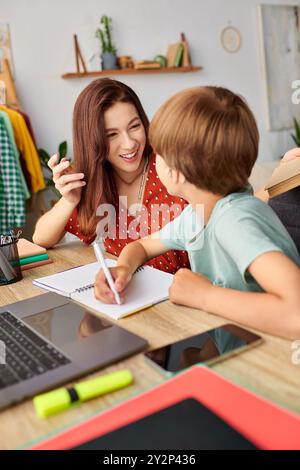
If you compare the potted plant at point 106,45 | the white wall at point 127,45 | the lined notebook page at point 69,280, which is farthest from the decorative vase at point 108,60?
the lined notebook page at point 69,280

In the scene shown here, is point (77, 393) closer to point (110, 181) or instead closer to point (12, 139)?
point (110, 181)

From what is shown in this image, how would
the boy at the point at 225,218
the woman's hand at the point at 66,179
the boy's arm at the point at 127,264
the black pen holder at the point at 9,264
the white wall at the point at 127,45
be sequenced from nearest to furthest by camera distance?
1. the boy at the point at 225,218
2. the boy's arm at the point at 127,264
3. the black pen holder at the point at 9,264
4. the woman's hand at the point at 66,179
5. the white wall at the point at 127,45

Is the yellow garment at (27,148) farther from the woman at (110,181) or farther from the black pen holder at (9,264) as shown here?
the black pen holder at (9,264)

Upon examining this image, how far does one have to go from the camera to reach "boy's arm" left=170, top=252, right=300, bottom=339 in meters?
0.82

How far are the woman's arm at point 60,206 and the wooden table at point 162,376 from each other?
643 mm

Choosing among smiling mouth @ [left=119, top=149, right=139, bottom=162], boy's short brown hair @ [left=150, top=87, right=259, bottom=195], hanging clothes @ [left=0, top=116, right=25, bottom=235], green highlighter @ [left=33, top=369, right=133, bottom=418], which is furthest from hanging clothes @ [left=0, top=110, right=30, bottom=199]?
green highlighter @ [left=33, top=369, right=133, bottom=418]

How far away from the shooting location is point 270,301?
84 cm

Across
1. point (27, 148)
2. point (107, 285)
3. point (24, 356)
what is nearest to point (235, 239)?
point (107, 285)

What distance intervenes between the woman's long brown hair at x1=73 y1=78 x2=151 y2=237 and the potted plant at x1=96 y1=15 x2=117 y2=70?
2397mm

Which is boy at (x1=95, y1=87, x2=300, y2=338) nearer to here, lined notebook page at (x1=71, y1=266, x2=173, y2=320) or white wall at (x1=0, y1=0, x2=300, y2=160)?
lined notebook page at (x1=71, y1=266, x2=173, y2=320)

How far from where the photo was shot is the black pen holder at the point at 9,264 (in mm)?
1289

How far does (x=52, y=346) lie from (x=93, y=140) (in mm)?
840

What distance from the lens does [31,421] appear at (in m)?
0.66
